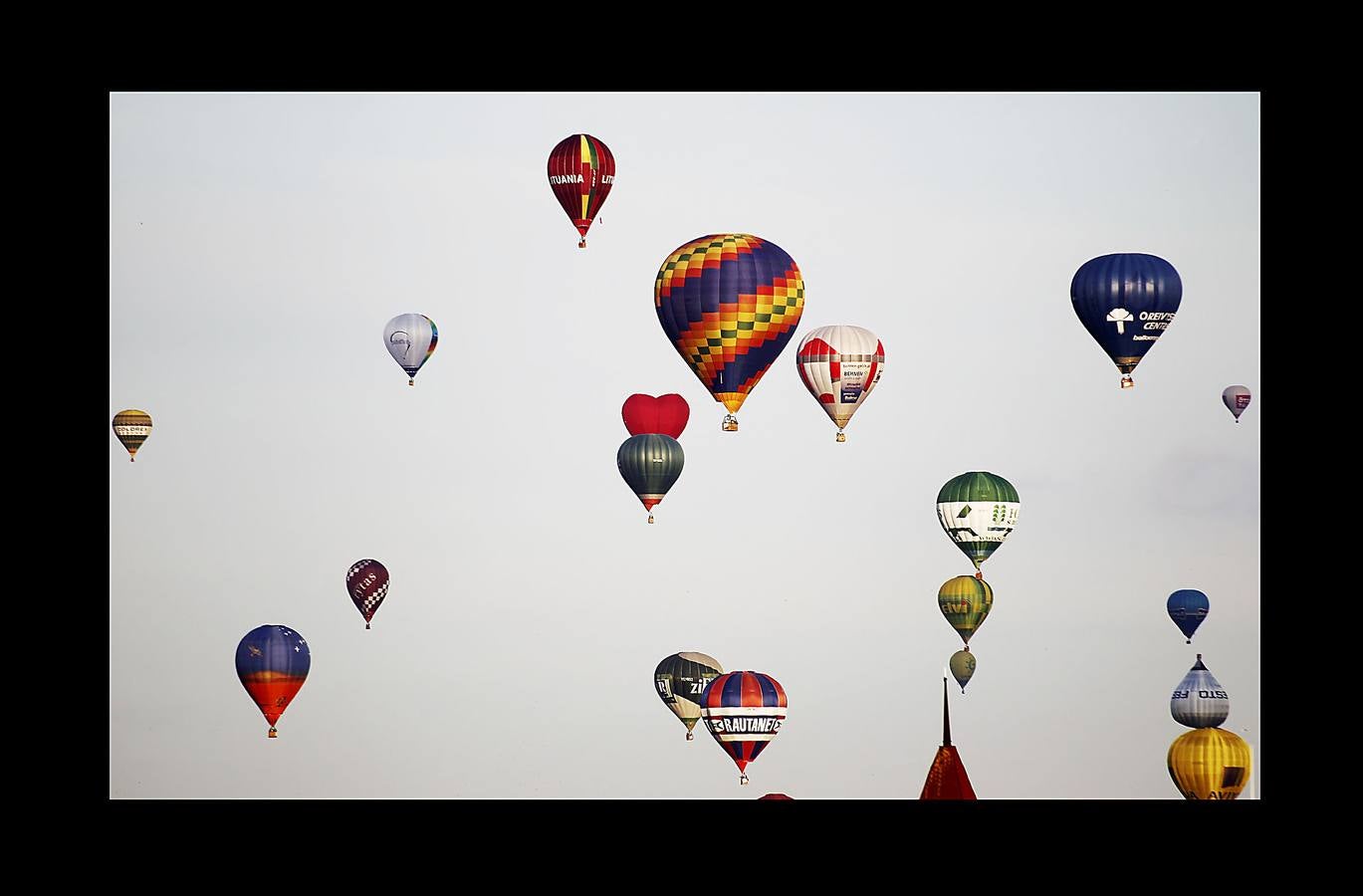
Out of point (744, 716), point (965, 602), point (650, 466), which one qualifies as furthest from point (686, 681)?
Result: point (965, 602)

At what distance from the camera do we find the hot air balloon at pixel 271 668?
96.9 feet

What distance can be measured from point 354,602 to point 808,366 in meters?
9.00

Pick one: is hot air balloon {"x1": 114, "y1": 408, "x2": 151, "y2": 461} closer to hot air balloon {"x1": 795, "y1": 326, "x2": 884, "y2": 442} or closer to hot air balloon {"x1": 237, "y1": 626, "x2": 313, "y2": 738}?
hot air balloon {"x1": 237, "y1": 626, "x2": 313, "y2": 738}

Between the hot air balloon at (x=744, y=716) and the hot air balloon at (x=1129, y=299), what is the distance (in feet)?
22.6

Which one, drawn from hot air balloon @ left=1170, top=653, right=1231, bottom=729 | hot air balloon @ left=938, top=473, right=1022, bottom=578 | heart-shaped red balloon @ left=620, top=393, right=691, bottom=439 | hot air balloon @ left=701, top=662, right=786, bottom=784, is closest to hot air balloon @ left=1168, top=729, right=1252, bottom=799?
hot air balloon @ left=1170, top=653, right=1231, bottom=729

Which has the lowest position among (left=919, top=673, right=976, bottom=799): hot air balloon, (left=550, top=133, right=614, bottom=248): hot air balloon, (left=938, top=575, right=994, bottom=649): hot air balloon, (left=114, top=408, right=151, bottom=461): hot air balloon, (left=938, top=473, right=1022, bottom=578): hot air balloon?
(left=919, top=673, right=976, bottom=799): hot air balloon

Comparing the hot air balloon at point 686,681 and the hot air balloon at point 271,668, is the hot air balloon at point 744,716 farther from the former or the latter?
the hot air balloon at point 271,668

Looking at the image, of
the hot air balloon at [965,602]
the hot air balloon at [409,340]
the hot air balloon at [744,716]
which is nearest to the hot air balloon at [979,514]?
the hot air balloon at [965,602]

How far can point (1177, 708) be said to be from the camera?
33.6 m

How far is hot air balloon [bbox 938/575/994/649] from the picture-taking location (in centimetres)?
3219

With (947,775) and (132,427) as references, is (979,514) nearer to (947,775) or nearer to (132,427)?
(947,775)

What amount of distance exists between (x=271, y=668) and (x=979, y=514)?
1005 cm

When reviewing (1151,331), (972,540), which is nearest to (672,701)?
(972,540)

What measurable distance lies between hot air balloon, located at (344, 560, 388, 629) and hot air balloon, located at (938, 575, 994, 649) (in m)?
8.61
